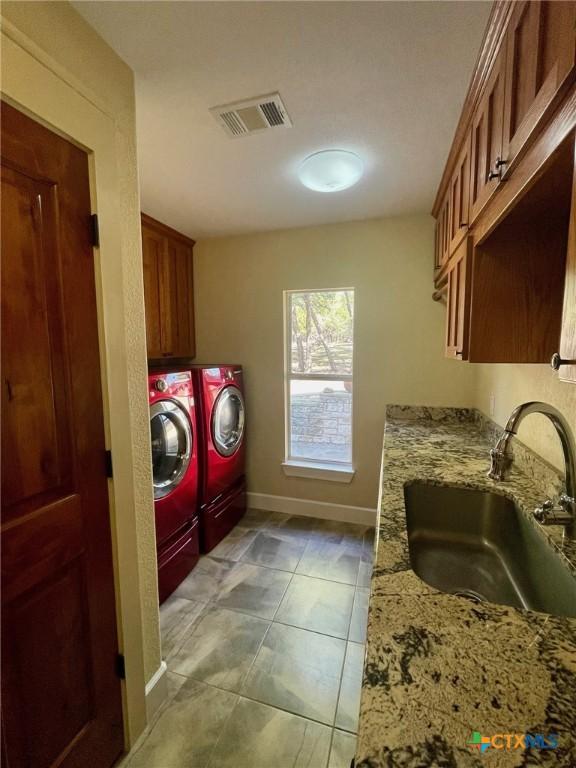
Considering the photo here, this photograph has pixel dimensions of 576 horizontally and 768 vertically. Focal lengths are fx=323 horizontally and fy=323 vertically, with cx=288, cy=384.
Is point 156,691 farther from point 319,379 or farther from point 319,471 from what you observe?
point 319,379

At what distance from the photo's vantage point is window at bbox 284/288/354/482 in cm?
287

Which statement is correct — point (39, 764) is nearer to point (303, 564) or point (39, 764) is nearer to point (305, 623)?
point (305, 623)

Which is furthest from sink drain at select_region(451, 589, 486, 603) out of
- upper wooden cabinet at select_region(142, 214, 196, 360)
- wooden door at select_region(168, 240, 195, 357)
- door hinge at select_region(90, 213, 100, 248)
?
wooden door at select_region(168, 240, 195, 357)

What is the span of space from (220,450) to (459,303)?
6.36 feet

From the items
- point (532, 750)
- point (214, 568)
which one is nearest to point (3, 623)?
point (532, 750)

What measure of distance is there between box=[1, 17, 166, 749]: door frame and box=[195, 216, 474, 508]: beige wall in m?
1.74

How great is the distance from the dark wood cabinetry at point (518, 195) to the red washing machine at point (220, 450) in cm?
165

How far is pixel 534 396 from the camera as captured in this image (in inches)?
56.3

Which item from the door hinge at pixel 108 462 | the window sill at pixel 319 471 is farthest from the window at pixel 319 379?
the door hinge at pixel 108 462

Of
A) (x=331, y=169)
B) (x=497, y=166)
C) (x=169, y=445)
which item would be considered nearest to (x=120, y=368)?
(x=169, y=445)

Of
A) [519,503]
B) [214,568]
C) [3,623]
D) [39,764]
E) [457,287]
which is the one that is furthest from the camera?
[214,568]

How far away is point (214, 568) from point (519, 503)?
1.97m

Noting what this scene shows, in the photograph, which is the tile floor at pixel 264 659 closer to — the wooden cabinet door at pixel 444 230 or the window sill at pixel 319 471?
the window sill at pixel 319 471

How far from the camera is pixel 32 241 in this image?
90 centimetres
